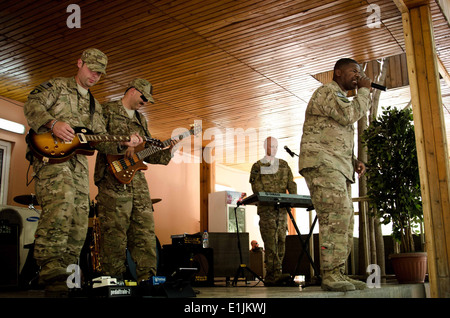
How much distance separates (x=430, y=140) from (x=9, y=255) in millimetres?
4517

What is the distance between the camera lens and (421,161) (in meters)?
4.18

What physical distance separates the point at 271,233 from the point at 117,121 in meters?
2.71

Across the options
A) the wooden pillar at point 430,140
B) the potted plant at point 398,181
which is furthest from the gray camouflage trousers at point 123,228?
the potted plant at point 398,181

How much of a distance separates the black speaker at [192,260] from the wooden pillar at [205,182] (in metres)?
4.55

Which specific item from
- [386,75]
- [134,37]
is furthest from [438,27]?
[134,37]

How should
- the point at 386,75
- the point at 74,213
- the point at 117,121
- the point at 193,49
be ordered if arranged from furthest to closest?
the point at 386,75
the point at 193,49
the point at 117,121
the point at 74,213

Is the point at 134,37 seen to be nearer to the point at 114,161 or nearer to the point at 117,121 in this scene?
the point at 117,121

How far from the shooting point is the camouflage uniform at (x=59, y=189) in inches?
109

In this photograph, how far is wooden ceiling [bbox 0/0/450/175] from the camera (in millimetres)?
5008

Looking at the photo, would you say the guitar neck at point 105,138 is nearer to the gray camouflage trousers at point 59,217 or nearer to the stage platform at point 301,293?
the gray camouflage trousers at point 59,217

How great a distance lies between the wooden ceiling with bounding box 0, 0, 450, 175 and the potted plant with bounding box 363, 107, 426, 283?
1.37 metres

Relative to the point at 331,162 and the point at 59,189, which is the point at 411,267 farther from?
the point at 59,189

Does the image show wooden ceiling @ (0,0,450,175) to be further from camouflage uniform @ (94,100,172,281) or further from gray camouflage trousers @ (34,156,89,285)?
gray camouflage trousers @ (34,156,89,285)
